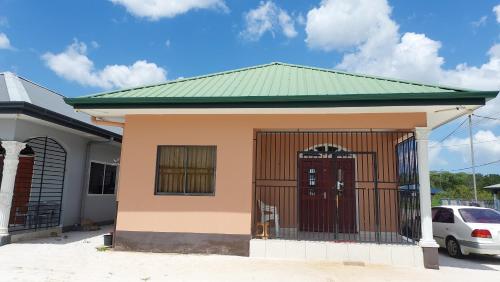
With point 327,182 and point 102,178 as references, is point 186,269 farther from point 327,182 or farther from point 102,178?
point 102,178

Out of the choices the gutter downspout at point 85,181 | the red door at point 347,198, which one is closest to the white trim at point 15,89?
the gutter downspout at point 85,181

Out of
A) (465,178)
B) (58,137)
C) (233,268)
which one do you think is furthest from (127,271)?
(465,178)

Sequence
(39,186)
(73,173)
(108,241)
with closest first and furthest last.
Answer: (108,241) → (39,186) → (73,173)

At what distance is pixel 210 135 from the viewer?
7.98m

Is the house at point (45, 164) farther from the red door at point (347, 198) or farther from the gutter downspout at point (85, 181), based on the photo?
the red door at point (347, 198)

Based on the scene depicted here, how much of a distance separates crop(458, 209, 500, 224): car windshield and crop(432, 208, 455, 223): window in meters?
0.25

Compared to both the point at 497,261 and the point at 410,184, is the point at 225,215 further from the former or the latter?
the point at 497,261

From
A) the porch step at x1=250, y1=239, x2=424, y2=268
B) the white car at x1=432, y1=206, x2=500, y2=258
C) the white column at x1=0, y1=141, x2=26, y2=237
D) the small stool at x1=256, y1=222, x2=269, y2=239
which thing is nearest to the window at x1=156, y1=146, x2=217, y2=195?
the small stool at x1=256, y1=222, x2=269, y2=239

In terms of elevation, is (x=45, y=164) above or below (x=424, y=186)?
above

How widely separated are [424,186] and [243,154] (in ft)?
12.6

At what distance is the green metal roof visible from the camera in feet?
22.5

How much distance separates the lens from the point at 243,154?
7801 millimetres

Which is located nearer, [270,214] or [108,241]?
[108,241]

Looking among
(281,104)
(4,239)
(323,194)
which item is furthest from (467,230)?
(4,239)
